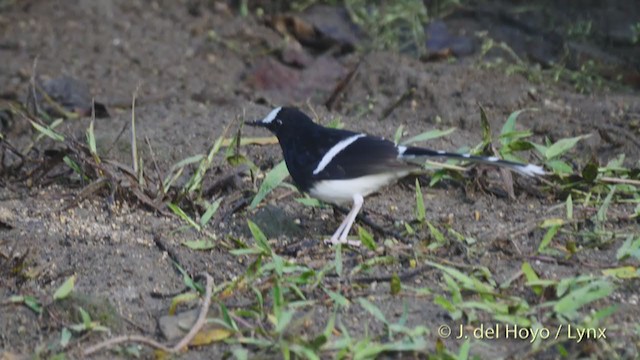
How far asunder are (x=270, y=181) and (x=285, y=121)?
0.37 meters

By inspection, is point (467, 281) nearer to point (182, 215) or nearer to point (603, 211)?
point (603, 211)

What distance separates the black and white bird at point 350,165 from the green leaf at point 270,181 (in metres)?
0.13

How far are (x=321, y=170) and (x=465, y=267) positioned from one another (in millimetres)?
1022

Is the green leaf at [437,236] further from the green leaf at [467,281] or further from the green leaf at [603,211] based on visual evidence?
the green leaf at [603,211]

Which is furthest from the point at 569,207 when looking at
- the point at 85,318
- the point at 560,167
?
the point at 85,318

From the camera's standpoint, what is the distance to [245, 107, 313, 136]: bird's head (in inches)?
250

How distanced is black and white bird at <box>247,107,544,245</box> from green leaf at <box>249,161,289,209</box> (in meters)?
A: 0.13

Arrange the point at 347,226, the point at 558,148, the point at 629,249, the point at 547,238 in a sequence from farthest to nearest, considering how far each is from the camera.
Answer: the point at 558,148, the point at 347,226, the point at 547,238, the point at 629,249

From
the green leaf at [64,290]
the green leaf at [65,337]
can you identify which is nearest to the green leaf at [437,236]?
the green leaf at [64,290]

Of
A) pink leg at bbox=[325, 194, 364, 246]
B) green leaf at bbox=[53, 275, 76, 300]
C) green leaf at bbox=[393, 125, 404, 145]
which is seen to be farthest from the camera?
green leaf at bbox=[393, 125, 404, 145]

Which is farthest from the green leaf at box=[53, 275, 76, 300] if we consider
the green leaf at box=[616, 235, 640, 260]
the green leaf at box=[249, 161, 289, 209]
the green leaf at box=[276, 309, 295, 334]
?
the green leaf at box=[616, 235, 640, 260]

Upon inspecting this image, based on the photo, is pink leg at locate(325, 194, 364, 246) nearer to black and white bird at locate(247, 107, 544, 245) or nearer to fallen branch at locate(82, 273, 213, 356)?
black and white bird at locate(247, 107, 544, 245)

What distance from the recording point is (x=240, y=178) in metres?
6.51

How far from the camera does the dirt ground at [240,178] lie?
193 inches
